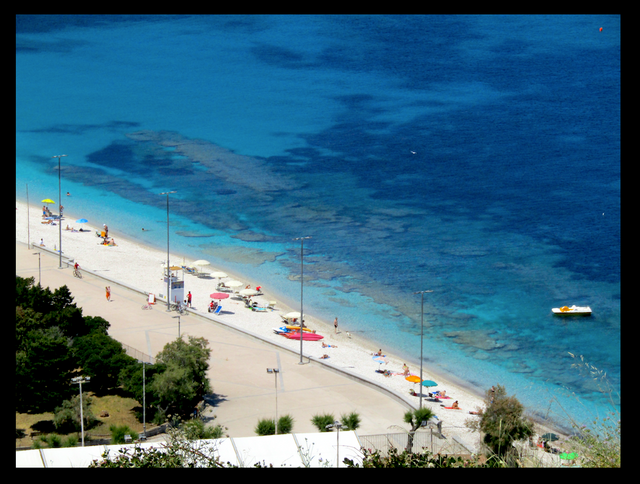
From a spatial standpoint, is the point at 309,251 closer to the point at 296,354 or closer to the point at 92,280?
the point at 92,280

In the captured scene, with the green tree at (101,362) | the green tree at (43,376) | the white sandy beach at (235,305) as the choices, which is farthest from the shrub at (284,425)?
the green tree at (43,376)

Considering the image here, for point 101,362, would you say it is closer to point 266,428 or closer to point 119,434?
point 119,434

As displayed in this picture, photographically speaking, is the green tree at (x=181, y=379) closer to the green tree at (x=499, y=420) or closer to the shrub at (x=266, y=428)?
the shrub at (x=266, y=428)

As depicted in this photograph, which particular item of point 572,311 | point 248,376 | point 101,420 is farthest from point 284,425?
point 572,311

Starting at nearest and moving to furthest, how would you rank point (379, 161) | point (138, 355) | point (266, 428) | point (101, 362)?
point (266, 428) → point (101, 362) → point (138, 355) → point (379, 161)

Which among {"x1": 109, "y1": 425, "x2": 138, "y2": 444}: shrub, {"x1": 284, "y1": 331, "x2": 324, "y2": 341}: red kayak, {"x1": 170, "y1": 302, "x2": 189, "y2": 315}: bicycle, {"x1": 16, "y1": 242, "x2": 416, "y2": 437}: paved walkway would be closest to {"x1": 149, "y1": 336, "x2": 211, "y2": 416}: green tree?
{"x1": 16, "y1": 242, "x2": 416, "y2": 437}: paved walkway

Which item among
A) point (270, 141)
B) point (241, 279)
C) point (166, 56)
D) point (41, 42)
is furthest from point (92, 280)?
point (41, 42)
